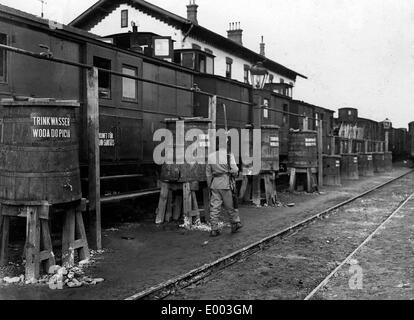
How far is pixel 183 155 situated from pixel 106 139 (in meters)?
1.73

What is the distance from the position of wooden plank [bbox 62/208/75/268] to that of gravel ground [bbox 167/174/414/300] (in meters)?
1.71

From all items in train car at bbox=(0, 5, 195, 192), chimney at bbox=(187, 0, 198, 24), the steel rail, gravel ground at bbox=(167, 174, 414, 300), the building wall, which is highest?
chimney at bbox=(187, 0, 198, 24)

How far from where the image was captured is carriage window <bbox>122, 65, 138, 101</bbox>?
1055 centimetres

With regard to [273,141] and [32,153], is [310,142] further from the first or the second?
[32,153]

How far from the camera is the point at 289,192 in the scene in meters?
16.8

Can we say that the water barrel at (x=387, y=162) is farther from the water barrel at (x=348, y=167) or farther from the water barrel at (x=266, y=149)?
the water barrel at (x=266, y=149)

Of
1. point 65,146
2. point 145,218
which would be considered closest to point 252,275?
point 65,146

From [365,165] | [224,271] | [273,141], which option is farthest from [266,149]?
[365,165]

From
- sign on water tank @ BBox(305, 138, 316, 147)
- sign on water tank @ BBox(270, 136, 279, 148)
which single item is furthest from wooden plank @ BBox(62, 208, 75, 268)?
sign on water tank @ BBox(305, 138, 316, 147)

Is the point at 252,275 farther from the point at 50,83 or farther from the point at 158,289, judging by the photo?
the point at 50,83

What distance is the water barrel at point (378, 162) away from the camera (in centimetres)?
3096

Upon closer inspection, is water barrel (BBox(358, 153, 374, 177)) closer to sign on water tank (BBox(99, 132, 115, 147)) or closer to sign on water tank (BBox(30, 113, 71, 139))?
sign on water tank (BBox(99, 132, 115, 147))

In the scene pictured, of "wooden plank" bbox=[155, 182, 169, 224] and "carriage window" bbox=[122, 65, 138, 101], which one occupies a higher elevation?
"carriage window" bbox=[122, 65, 138, 101]
